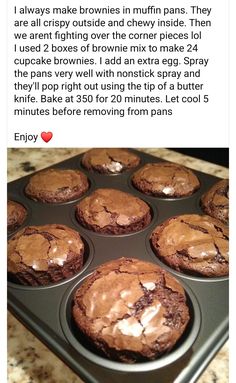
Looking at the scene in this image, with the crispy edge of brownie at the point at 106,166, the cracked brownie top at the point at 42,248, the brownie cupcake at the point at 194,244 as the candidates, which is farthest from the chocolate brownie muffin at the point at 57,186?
the brownie cupcake at the point at 194,244

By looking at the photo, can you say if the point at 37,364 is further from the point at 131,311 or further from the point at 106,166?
the point at 106,166

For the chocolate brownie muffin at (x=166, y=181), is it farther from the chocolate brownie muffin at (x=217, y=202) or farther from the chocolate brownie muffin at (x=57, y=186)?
the chocolate brownie muffin at (x=57, y=186)

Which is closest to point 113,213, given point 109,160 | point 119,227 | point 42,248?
point 119,227

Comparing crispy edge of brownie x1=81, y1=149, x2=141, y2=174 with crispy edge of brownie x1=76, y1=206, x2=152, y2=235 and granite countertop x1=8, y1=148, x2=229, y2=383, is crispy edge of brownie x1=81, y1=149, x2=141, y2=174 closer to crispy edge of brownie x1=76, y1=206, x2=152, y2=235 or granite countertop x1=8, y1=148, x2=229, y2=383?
crispy edge of brownie x1=76, y1=206, x2=152, y2=235

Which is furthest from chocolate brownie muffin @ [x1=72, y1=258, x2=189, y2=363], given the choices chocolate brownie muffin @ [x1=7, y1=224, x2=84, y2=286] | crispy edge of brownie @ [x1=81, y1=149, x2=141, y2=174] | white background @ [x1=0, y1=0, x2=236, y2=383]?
crispy edge of brownie @ [x1=81, y1=149, x2=141, y2=174]

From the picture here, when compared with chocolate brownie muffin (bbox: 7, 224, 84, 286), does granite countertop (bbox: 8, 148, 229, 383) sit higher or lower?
lower
